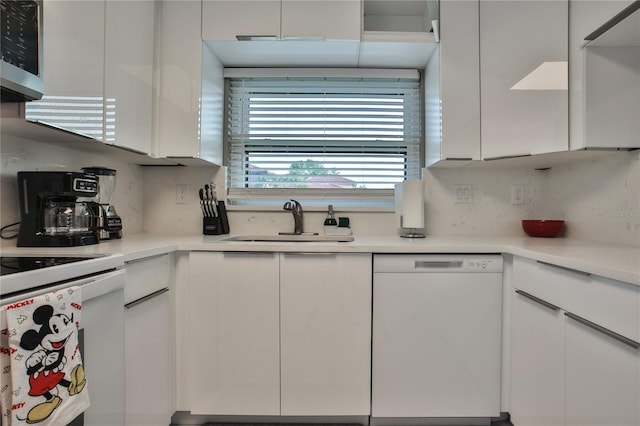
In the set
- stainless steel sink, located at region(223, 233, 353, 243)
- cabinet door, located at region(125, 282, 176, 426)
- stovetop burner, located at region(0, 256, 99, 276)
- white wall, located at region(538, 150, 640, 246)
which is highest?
white wall, located at region(538, 150, 640, 246)

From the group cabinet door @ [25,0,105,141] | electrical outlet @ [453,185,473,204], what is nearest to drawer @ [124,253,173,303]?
cabinet door @ [25,0,105,141]

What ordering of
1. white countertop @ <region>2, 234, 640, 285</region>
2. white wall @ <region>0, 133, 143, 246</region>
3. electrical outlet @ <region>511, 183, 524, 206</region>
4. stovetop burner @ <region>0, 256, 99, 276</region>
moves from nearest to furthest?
1. stovetop burner @ <region>0, 256, 99, 276</region>
2. white countertop @ <region>2, 234, 640, 285</region>
3. white wall @ <region>0, 133, 143, 246</region>
4. electrical outlet @ <region>511, 183, 524, 206</region>

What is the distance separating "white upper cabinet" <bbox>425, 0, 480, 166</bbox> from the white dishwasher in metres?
0.65

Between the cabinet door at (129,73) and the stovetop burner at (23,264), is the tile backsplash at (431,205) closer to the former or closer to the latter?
the cabinet door at (129,73)

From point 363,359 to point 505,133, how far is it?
1.38m

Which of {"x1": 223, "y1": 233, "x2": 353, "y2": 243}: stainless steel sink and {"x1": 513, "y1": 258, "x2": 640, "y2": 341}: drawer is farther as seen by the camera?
{"x1": 223, "y1": 233, "x2": 353, "y2": 243}: stainless steel sink

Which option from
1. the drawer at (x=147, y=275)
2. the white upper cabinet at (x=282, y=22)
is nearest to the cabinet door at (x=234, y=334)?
the drawer at (x=147, y=275)

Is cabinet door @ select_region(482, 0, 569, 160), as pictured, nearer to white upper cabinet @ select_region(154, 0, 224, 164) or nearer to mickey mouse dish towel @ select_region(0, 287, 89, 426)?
white upper cabinet @ select_region(154, 0, 224, 164)

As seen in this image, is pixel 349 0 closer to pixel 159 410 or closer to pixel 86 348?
pixel 86 348

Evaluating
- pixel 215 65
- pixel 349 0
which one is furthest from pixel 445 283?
pixel 215 65

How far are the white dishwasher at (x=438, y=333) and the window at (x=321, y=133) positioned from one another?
2.88 ft

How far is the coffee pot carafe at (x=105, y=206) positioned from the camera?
1.53 meters

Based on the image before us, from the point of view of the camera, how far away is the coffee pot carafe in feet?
5.01

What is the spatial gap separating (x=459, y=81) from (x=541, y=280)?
1.12 meters
